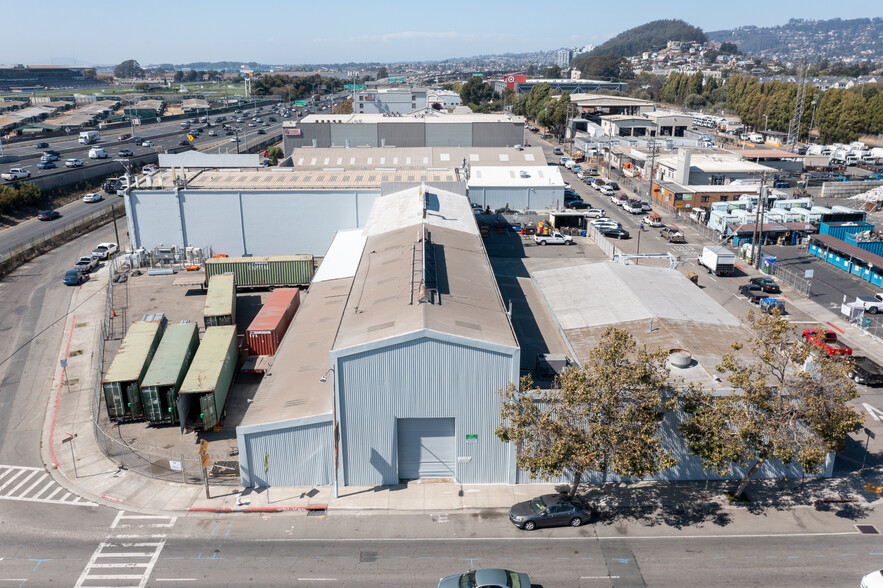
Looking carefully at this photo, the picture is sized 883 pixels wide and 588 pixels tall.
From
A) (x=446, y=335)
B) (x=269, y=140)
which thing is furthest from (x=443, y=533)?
(x=269, y=140)

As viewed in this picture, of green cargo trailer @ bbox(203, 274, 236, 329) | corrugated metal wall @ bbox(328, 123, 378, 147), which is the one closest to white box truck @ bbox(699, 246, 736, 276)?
green cargo trailer @ bbox(203, 274, 236, 329)

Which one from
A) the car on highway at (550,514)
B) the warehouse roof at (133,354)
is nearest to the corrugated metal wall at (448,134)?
the warehouse roof at (133,354)

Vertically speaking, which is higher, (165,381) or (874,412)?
(165,381)

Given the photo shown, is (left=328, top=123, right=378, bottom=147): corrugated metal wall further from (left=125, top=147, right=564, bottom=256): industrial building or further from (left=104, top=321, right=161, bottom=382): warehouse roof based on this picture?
(left=104, top=321, right=161, bottom=382): warehouse roof

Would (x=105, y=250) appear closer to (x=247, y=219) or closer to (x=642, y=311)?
(x=247, y=219)

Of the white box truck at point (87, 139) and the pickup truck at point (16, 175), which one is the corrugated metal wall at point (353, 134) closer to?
the pickup truck at point (16, 175)

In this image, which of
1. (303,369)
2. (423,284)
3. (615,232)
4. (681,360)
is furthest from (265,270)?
(615,232)
